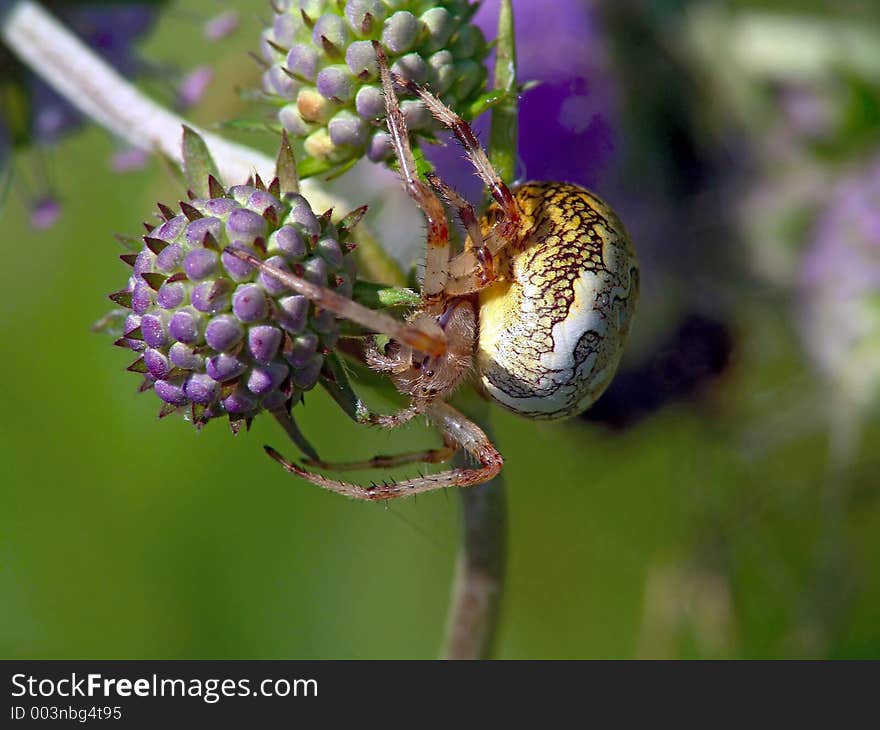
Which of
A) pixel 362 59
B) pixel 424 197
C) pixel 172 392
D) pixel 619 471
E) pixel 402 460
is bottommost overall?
pixel 619 471

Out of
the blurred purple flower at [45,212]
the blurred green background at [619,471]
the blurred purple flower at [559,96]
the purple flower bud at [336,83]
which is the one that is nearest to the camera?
the purple flower bud at [336,83]

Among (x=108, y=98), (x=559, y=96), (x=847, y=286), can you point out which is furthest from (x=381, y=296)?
(x=847, y=286)

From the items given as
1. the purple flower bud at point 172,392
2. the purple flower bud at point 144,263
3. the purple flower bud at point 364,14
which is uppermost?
the purple flower bud at point 364,14

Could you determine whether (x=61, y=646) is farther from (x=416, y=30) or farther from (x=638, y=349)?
(x=416, y=30)

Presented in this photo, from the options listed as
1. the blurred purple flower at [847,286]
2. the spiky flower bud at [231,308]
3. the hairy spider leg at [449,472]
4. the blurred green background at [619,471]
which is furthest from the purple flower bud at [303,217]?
the blurred purple flower at [847,286]

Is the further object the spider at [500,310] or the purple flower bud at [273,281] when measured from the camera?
the spider at [500,310]

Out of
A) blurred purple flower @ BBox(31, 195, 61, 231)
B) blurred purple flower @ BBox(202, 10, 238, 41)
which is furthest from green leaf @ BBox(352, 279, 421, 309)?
blurred purple flower @ BBox(31, 195, 61, 231)

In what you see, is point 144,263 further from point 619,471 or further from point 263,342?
point 619,471

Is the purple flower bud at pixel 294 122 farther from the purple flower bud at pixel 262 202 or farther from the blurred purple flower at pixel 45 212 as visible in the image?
the blurred purple flower at pixel 45 212
